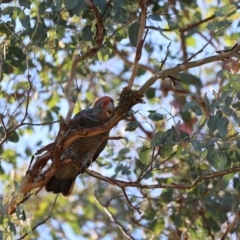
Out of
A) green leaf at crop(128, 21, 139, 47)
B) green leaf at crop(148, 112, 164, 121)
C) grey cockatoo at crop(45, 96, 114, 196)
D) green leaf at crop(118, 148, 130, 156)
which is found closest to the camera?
green leaf at crop(148, 112, 164, 121)

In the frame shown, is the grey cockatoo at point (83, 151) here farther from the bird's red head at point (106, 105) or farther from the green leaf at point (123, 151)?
the green leaf at point (123, 151)

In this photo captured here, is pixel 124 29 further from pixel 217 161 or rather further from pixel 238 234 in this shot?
pixel 238 234

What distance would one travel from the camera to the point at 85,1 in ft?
12.4

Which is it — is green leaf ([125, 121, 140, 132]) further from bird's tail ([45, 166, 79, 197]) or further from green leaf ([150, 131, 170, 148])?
bird's tail ([45, 166, 79, 197])

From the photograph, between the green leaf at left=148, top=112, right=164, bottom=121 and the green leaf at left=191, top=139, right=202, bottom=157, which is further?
the green leaf at left=148, top=112, right=164, bottom=121

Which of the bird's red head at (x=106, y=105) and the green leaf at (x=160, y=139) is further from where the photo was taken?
the bird's red head at (x=106, y=105)

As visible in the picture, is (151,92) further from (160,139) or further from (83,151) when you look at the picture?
(160,139)

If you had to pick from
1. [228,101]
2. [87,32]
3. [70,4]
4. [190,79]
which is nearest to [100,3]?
[70,4]

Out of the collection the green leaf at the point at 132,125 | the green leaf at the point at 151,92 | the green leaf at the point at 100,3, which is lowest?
the green leaf at the point at 132,125

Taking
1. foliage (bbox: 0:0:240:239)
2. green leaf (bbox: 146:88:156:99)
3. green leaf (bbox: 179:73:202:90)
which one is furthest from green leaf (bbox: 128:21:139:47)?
green leaf (bbox: 179:73:202:90)

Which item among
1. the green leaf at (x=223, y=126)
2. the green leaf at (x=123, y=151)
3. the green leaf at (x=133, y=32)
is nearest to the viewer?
the green leaf at (x=223, y=126)

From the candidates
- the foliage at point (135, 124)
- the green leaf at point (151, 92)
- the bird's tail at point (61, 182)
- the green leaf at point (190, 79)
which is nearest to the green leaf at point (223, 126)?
the foliage at point (135, 124)

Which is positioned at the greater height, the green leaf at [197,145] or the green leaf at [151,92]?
the green leaf at [151,92]

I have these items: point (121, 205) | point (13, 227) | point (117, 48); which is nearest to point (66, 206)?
point (121, 205)
